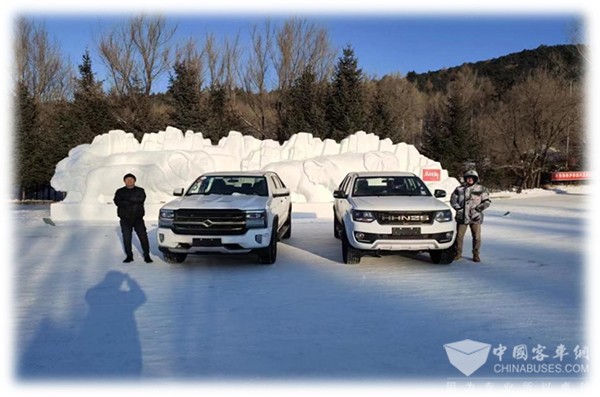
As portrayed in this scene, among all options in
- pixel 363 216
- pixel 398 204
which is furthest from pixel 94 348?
pixel 398 204

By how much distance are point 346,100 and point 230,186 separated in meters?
25.4

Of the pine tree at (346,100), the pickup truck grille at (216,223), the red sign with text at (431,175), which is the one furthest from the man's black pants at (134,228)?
the pine tree at (346,100)

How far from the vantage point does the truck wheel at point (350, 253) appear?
24.3 feet

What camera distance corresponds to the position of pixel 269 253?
7.48 m

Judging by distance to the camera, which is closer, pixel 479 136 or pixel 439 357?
pixel 439 357

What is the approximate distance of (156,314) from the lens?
507 centimetres

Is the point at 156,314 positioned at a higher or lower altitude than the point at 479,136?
lower

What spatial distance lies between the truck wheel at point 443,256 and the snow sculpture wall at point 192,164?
8987mm

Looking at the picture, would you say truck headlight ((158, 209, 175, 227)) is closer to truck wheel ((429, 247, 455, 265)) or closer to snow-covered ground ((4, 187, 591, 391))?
snow-covered ground ((4, 187, 591, 391))

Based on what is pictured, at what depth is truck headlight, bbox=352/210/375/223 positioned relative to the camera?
23.1 ft

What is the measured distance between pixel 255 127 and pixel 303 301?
110 ft

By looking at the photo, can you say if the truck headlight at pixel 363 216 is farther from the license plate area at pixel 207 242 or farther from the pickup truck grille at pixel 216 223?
the license plate area at pixel 207 242

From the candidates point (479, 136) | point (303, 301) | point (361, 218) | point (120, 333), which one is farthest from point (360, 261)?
point (479, 136)

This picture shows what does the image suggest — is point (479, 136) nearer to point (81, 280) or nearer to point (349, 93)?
point (349, 93)
